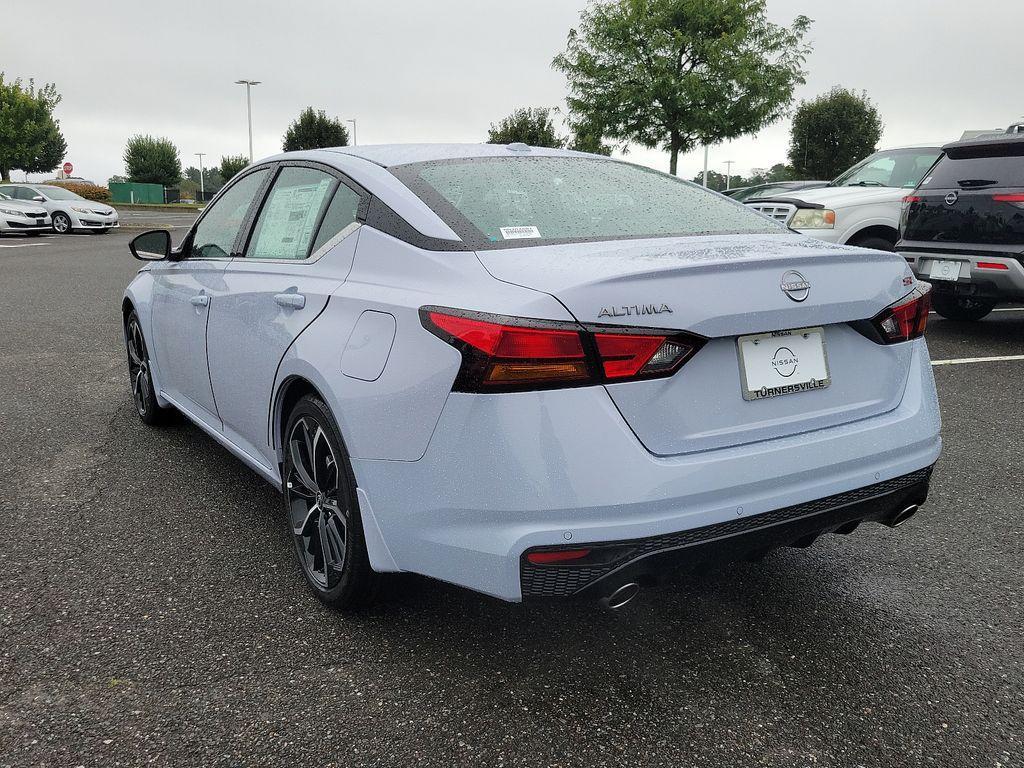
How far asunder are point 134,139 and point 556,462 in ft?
301

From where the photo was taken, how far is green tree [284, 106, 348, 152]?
67312 millimetres

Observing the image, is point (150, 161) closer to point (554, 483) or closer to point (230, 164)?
point (230, 164)

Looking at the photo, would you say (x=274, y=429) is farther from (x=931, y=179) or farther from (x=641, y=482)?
(x=931, y=179)

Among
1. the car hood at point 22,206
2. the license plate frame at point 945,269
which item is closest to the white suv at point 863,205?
the license plate frame at point 945,269

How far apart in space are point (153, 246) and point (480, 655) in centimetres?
297

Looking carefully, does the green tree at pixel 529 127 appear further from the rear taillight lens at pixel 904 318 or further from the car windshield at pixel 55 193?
the rear taillight lens at pixel 904 318

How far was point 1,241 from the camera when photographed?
77.8 ft

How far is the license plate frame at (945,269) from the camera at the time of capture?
7.38m

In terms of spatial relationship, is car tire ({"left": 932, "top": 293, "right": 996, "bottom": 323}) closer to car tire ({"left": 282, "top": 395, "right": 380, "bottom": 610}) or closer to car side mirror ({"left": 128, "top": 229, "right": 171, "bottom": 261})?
car side mirror ({"left": 128, "top": 229, "right": 171, "bottom": 261})

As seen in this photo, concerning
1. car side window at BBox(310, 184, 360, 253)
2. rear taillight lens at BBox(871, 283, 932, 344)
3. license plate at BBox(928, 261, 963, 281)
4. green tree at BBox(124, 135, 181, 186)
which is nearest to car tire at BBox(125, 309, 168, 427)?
car side window at BBox(310, 184, 360, 253)

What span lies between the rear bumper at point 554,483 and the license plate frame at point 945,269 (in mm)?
5743

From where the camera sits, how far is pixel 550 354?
2.09 metres

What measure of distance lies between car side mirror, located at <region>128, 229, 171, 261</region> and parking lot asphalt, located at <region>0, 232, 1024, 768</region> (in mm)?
1219

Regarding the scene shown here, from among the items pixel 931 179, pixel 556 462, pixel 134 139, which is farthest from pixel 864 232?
pixel 134 139
